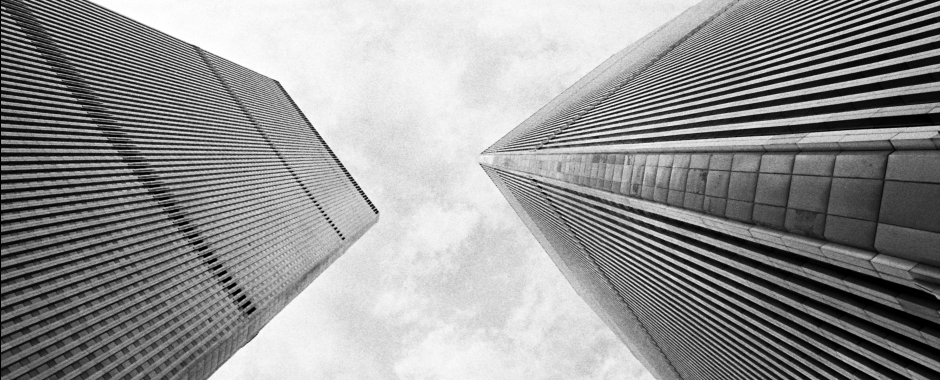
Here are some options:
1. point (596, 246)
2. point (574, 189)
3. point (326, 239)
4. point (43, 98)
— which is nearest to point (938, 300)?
point (574, 189)

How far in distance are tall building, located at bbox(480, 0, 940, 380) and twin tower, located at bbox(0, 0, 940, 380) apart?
0.15m

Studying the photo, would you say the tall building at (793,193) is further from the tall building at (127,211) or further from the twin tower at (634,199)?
the tall building at (127,211)

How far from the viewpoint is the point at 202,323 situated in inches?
3610

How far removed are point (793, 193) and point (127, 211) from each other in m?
102

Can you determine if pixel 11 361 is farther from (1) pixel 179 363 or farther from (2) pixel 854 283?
(2) pixel 854 283

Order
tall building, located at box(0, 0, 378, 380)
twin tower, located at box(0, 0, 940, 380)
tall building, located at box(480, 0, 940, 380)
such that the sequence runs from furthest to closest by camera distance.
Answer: tall building, located at box(0, 0, 378, 380) < twin tower, located at box(0, 0, 940, 380) < tall building, located at box(480, 0, 940, 380)

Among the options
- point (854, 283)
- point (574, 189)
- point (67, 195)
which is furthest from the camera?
point (67, 195)

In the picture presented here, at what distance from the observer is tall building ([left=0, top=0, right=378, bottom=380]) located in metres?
66.4

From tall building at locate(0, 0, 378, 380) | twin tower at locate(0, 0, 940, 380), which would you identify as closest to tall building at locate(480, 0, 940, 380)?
twin tower at locate(0, 0, 940, 380)

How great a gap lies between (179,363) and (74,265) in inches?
891

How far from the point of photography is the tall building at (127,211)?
66.4m

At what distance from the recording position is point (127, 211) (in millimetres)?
88000

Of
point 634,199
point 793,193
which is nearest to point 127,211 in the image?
point 634,199

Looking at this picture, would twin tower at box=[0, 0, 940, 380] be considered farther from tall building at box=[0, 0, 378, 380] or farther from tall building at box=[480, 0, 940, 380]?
tall building at box=[0, 0, 378, 380]
